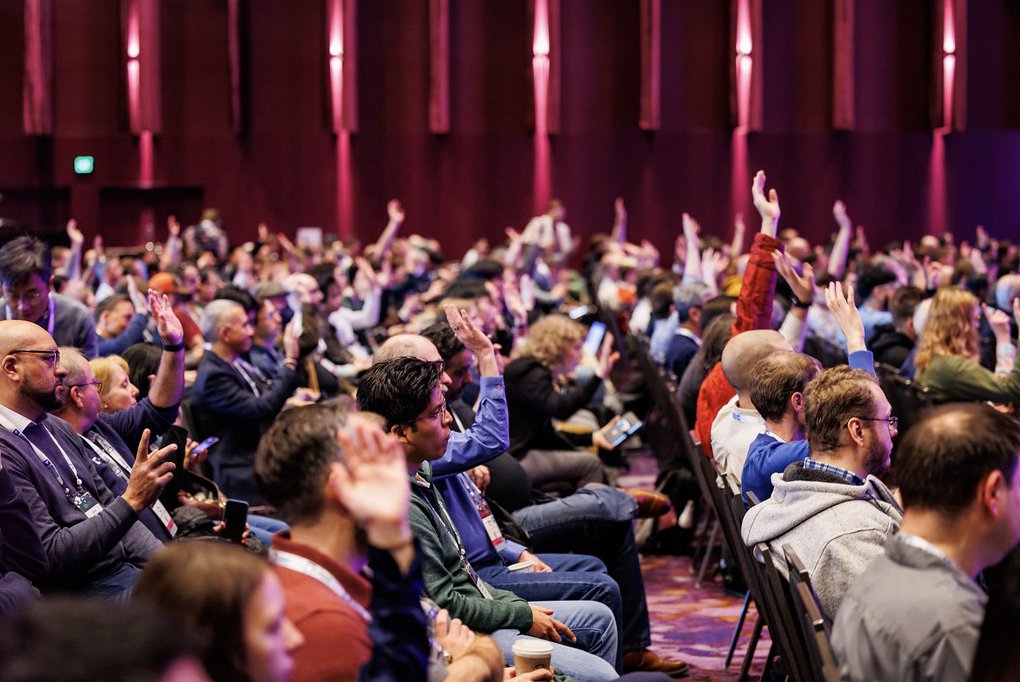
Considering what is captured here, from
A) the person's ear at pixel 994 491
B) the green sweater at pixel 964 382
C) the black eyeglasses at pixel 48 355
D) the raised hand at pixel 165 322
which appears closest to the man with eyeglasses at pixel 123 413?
the raised hand at pixel 165 322

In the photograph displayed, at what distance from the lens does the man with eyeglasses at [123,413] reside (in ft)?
12.7

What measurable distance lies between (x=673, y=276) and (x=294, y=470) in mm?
9031

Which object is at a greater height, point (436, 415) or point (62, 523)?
point (436, 415)

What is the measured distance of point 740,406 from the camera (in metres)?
4.52

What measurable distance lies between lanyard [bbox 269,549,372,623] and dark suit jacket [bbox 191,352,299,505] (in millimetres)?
3543

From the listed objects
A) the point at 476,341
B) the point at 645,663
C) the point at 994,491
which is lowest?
the point at 645,663

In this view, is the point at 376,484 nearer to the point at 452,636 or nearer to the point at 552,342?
the point at 452,636

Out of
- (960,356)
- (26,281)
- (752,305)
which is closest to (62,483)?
(26,281)

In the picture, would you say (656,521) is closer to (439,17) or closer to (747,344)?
(747,344)

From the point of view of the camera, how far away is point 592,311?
11.3 meters

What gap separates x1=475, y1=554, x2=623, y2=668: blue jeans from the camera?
12.6 ft

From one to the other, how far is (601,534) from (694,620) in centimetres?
94

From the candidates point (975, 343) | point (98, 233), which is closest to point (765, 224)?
point (975, 343)

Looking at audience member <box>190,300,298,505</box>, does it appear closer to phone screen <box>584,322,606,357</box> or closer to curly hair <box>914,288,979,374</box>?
curly hair <box>914,288,979,374</box>
